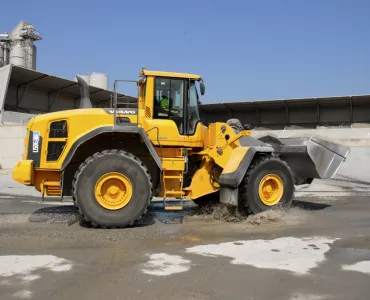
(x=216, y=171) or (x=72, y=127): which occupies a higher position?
(x=72, y=127)

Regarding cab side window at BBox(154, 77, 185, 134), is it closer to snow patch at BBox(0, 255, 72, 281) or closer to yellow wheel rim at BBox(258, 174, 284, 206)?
yellow wheel rim at BBox(258, 174, 284, 206)

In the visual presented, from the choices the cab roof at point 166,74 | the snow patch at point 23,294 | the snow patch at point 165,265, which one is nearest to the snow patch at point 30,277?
the snow patch at point 23,294

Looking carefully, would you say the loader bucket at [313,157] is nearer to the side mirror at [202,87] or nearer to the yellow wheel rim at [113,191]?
the side mirror at [202,87]

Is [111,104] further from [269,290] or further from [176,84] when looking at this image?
[269,290]

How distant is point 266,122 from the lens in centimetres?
3030

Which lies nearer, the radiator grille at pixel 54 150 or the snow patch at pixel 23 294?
the snow patch at pixel 23 294

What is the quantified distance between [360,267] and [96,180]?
4303 millimetres

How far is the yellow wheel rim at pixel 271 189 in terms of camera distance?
8.11m

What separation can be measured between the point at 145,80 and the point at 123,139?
127 cm

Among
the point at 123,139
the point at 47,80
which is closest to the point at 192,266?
the point at 123,139

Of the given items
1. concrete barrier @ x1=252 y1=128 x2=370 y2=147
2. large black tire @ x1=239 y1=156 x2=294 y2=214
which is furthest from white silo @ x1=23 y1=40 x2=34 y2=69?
large black tire @ x1=239 y1=156 x2=294 y2=214

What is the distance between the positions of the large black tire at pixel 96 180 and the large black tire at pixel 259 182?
6.47ft

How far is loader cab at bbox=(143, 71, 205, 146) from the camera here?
25.7ft

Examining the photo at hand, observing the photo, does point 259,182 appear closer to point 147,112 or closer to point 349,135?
point 147,112
